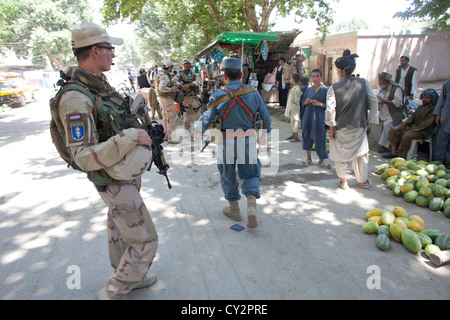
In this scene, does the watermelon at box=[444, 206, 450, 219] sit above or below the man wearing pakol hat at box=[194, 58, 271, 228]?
below

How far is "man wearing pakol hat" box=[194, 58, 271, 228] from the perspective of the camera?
3344 millimetres

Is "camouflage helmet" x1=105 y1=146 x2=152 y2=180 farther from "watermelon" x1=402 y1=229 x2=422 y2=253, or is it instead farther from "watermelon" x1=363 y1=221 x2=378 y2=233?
"watermelon" x1=402 y1=229 x2=422 y2=253

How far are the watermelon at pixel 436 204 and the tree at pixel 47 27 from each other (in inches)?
1537

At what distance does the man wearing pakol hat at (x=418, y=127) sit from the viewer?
17.3 feet

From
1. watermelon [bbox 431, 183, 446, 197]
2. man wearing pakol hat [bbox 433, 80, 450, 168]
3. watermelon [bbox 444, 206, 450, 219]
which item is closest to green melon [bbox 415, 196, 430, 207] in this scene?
watermelon [bbox 431, 183, 446, 197]

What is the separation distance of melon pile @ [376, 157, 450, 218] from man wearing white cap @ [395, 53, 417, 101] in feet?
9.38

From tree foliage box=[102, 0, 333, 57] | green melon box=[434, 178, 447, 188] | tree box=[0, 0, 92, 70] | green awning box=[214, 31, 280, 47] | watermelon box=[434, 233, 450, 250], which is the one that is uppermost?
tree box=[0, 0, 92, 70]

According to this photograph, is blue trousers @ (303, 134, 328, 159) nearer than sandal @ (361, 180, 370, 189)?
No

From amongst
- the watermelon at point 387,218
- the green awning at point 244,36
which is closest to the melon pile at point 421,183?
the watermelon at point 387,218

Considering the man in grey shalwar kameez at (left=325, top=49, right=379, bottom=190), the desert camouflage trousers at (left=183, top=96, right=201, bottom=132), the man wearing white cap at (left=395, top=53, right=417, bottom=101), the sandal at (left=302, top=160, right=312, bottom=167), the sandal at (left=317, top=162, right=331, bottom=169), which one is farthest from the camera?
the desert camouflage trousers at (left=183, top=96, right=201, bottom=132)

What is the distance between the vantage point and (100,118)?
196 cm

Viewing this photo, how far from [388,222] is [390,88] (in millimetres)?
3871

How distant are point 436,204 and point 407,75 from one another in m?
4.37

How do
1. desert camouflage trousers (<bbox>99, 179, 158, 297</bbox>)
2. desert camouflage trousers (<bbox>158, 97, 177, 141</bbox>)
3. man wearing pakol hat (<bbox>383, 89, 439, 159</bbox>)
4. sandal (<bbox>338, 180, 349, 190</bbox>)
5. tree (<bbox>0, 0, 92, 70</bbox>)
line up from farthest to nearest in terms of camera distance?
tree (<bbox>0, 0, 92, 70</bbox>)
desert camouflage trousers (<bbox>158, 97, 177, 141</bbox>)
man wearing pakol hat (<bbox>383, 89, 439, 159</bbox>)
sandal (<bbox>338, 180, 349, 190</bbox>)
desert camouflage trousers (<bbox>99, 179, 158, 297</bbox>)
